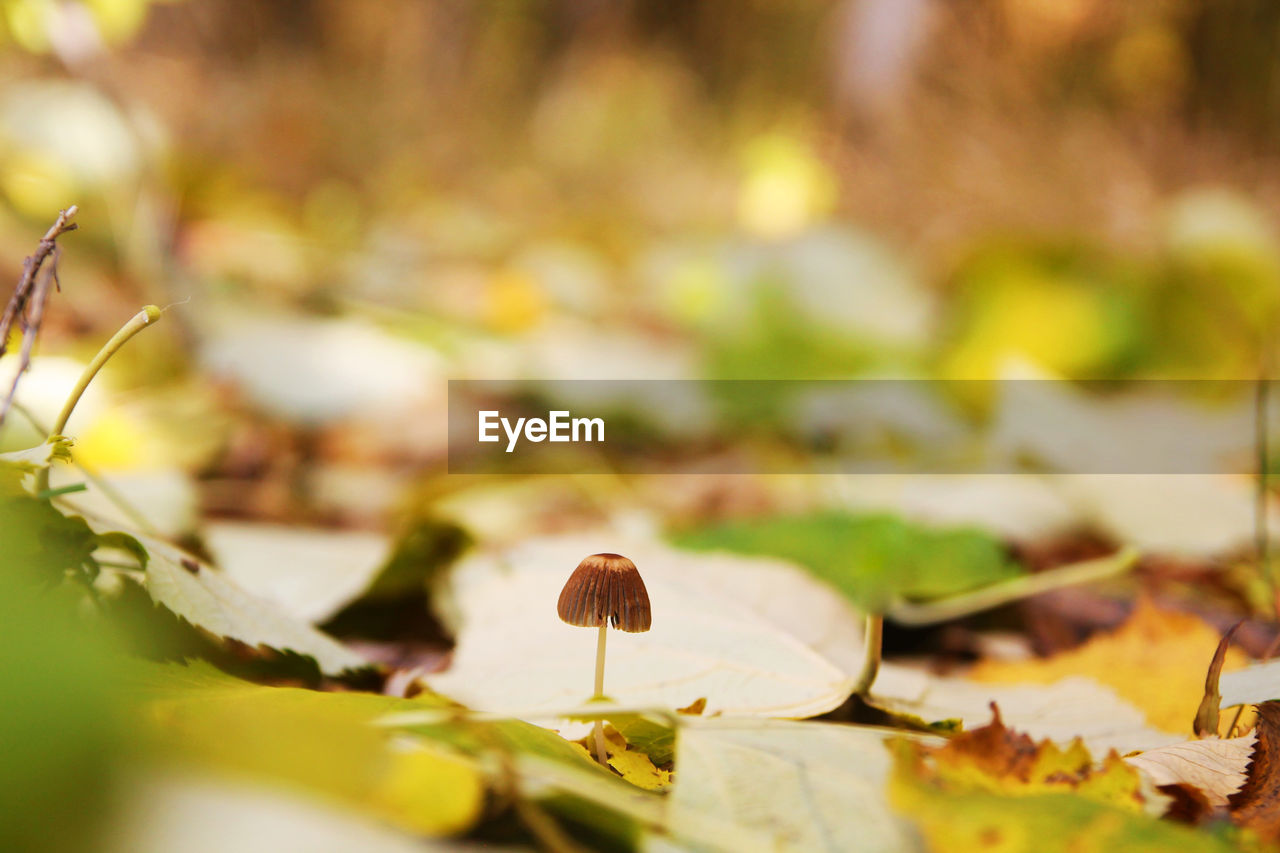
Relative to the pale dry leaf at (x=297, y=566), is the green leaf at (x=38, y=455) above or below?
above

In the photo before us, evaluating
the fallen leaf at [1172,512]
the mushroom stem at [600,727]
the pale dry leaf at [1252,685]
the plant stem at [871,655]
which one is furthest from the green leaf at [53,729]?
the fallen leaf at [1172,512]

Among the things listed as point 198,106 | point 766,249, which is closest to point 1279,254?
point 766,249

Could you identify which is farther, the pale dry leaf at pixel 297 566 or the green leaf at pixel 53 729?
the pale dry leaf at pixel 297 566

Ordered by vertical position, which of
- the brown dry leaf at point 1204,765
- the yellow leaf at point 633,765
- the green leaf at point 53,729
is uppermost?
the green leaf at point 53,729

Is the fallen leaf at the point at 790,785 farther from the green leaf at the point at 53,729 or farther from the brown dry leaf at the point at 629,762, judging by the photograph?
the green leaf at the point at 53,729

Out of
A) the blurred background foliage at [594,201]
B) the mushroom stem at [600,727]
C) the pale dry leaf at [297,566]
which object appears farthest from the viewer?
the blurred background foliage at [594,201]

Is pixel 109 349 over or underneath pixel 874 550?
over

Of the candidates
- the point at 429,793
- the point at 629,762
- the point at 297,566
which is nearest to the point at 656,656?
the point at 629,762

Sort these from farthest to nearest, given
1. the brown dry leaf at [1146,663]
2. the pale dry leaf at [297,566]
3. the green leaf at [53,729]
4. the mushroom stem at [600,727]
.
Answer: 1. the pale dry leaf at [297,566]
2. the brown dry leaf at [1146,663]
3. the mushroom stem at [600,727]
4. the green leaf at [53,729]

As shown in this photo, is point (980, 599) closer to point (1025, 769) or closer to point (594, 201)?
point (1025, 769)
